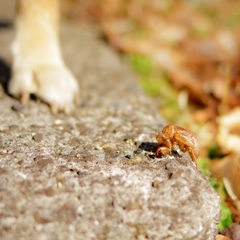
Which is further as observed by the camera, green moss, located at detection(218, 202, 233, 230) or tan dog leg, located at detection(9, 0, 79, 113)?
tan dog leg, located at detection(9, 0, 79, 113)

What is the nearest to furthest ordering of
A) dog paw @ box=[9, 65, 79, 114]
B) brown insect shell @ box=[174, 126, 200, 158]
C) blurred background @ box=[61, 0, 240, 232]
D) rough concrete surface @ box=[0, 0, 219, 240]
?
rough concrete surface @ box=[0, 0, 219, 240], brown insect shell @ box=[174, 126, 200, 158], dog paw @ box=[9, 65, 79, 114], blurred background @ box=[61, 0, 240, 232]

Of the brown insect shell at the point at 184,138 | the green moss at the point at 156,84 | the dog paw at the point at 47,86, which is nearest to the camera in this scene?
the brown insect shell at the point at 184,138

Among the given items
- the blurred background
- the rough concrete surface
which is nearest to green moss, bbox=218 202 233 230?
the blurred background

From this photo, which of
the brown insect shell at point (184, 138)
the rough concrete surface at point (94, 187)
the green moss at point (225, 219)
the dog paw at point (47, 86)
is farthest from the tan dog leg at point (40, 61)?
the green moss at point (225, 219)

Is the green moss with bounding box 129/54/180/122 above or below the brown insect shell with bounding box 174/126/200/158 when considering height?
above

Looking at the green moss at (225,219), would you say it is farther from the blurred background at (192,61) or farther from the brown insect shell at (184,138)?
the brown insect shell at (184,138)

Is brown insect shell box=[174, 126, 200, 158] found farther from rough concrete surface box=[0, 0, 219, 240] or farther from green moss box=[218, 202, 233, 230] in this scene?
green moss box=[218, 202, 233, 230]

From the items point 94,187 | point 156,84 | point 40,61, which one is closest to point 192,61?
point 156,84
